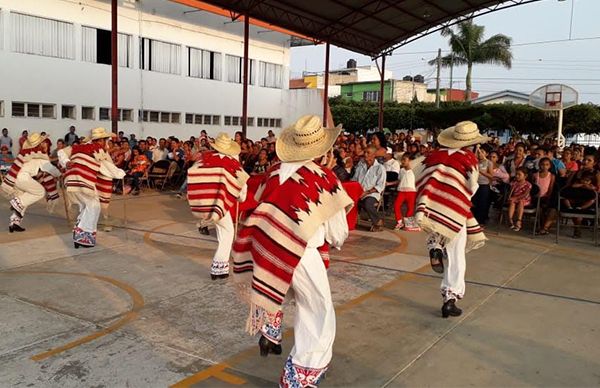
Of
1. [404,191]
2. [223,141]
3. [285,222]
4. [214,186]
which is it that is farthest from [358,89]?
[285,222]

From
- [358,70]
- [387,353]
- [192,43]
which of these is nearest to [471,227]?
[387,353]

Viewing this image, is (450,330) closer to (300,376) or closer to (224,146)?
(300,376)

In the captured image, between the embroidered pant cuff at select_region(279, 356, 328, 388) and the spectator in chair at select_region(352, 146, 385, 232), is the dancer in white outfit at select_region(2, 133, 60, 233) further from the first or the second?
the embroidered pant cuff at select_region(279, 356, 328, 388)

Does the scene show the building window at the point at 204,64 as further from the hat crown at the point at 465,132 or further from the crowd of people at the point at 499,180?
the hat crown at the point at 465,132

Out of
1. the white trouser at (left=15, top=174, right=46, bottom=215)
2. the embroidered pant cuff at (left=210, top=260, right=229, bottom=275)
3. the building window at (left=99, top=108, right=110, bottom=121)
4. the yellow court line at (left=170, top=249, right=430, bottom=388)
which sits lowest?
the yellow court line at (left=170, top=249, right=430, bottom=388)

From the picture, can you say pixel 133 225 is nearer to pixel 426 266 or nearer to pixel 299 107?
pixel 426 266

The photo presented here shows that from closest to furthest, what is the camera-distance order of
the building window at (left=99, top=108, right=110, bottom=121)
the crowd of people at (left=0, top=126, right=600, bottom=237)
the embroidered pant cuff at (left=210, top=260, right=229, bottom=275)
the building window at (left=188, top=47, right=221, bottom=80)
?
the embroidered pant cuff at (left=210, top=260, right=229, bottom=275) → the crowd of people at (left=0, top=126, right=600, bottom=237) → the building window at (left=99, top=108, right=110, bottom=121) → the building window at (left=188, top=47, right=221, bottom=80)

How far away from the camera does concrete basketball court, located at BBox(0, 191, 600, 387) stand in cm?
397

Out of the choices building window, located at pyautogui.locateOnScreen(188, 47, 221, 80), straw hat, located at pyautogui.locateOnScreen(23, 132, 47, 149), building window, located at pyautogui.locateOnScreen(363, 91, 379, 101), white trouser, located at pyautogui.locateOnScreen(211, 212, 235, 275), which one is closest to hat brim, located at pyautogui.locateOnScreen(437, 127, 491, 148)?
white trouser, located at pyautogui.locateOnScreen(211, 212, 235, 275)

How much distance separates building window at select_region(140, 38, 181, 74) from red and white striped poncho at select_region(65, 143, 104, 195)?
1614 centimetres

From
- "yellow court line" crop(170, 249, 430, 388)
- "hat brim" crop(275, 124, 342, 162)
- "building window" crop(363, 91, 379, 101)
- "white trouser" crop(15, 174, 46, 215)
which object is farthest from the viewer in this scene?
"building window" crop(363, 91, 379, 101)

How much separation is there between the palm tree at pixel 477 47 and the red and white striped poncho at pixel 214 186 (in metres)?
39.6

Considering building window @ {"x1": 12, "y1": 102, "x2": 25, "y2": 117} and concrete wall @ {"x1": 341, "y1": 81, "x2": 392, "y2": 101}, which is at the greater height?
concrete wall @ {"x1": 341, "y1": 81, "x2": 392, "y2": 101}

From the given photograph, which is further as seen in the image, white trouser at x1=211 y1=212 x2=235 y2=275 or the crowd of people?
the crowd of people
